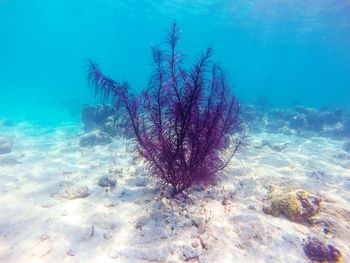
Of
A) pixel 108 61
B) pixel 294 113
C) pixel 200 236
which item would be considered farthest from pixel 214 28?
pixel 108 61

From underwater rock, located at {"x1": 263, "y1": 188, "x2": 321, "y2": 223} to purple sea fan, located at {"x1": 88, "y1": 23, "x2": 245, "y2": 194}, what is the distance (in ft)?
5.60

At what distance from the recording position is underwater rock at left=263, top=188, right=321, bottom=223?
565 centimetres

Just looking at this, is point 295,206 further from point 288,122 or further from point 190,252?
point 288,122

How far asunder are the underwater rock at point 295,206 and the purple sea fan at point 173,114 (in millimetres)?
1707

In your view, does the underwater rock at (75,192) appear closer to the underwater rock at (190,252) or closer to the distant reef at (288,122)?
the underwater rock at (190,252)

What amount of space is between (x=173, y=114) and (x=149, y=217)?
7.74 feet

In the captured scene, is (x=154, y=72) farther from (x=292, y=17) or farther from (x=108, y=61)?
(x=108, y=61)

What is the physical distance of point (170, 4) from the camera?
3900 cm

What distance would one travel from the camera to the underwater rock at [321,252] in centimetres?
463

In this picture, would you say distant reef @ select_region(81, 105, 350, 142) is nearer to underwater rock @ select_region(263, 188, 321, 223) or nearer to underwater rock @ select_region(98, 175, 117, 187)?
underwater rock @ select_region(98, 175, 117, 187)

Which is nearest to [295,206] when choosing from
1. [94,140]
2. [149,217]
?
[149,217]

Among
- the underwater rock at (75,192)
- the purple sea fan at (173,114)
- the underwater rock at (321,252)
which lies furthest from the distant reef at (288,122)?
the underwater rock at (321,252)

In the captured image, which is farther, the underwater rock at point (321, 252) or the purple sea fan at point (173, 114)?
the purple sea fan at point (173, 114)

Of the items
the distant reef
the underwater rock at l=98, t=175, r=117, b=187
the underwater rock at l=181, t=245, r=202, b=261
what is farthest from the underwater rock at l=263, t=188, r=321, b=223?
the distant reef
